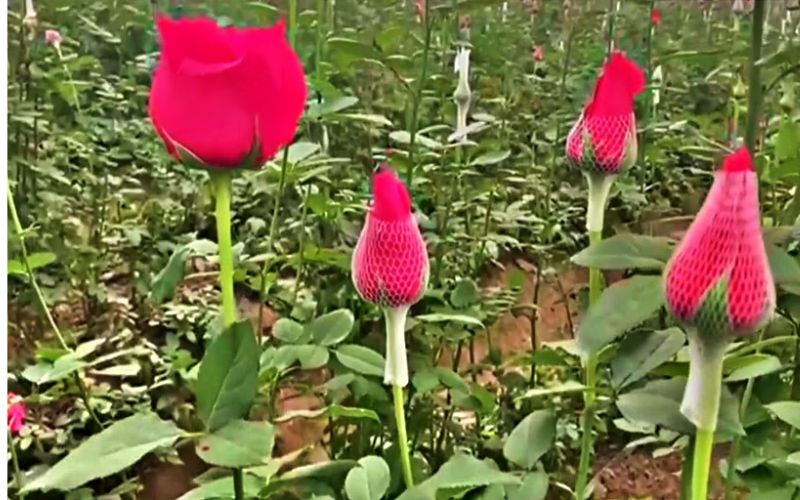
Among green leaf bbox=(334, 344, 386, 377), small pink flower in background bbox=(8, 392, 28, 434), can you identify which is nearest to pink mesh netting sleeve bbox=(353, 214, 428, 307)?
green leaf bbox=(334, 344, 386, 377)

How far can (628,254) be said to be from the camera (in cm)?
39

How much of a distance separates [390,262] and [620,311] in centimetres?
9

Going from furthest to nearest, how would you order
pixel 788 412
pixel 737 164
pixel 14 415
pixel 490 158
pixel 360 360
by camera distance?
1. pixel 490 158
2. pixel 14 415
3. pixel 360 360
4. pixel 788 412
5. pixel 737 164

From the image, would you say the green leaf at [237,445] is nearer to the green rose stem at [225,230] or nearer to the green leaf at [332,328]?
the green rose stem at [225,230]

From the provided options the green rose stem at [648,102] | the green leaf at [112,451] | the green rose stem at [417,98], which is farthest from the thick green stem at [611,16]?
the green leaf at [112,451]

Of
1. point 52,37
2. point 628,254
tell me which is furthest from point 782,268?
point 52,37

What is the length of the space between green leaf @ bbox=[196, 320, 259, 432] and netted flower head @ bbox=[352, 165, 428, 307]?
7 centimetres

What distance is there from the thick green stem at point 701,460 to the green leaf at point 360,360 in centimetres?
18

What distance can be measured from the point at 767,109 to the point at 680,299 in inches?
21.4

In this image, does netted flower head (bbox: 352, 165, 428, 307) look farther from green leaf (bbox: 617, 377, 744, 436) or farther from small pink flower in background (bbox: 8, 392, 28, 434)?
small pink flower in background (bbox: 8, 392, 28, 434)

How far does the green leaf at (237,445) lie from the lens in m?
0.33

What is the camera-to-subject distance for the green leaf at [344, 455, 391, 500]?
422 millimetres

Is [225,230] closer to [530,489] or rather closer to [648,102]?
[530,489]

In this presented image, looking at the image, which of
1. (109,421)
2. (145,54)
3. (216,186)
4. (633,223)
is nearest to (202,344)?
(109,421)
